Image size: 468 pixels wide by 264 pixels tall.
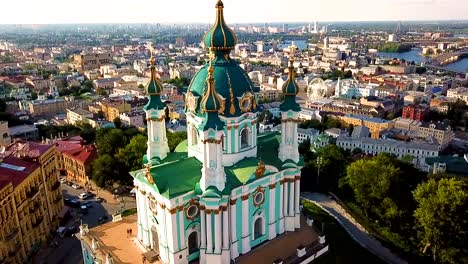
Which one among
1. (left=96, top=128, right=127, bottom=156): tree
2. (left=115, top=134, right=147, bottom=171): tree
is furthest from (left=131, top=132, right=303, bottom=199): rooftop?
(left=96, top=128, right=127, bottom=156): tree

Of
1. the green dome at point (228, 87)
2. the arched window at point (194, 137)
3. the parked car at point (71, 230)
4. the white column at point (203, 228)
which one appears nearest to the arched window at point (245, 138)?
the green dome at point (228, 87)

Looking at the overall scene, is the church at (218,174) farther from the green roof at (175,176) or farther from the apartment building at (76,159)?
the apartment building at (76,159)

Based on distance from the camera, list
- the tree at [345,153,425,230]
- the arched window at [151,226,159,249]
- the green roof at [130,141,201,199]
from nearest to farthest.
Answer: the green roof at [130,141,201,199] < the arched window at [151,226,159,249] < the tree at [345,153,425,230]

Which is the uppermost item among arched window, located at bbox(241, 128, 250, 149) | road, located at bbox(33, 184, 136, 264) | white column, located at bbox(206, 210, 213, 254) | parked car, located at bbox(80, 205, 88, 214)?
arched window, located at bbox(241, 128, 250, 149)

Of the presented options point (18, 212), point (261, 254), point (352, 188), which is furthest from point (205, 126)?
point (352, 188)

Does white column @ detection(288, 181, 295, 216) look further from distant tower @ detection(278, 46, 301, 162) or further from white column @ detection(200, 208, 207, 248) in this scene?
white column @ detection(200, 208, 207, 248)

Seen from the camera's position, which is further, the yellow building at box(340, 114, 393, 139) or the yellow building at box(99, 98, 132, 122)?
the yellow building at box(99, 98, 132, 122)

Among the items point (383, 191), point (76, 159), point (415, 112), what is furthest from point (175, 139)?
point (415, 112)
